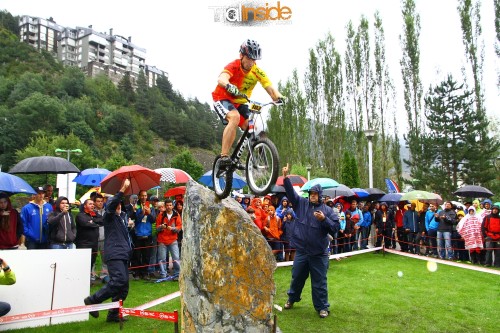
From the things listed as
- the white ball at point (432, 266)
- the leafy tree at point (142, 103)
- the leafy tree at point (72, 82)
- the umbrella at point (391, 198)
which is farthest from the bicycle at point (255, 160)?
the leafy tree at point (142, 103)

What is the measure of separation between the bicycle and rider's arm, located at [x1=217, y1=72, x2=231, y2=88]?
41 centimetres

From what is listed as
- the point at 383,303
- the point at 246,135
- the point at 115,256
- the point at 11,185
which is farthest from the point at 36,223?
the point at 383,303

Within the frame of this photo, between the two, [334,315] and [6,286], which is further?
[334,315]

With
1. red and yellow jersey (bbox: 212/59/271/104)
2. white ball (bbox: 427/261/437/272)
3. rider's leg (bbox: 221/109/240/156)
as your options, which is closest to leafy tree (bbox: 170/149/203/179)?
white ball (bbox: 427/261/437/272)

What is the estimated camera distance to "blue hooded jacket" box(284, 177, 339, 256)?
8.09 m

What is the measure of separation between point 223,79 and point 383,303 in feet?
20.7

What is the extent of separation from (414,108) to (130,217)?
1169 inches

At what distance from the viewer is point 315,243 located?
319 inches

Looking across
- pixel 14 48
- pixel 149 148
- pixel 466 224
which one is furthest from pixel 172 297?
pixel 14 48

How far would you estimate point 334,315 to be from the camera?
324 inches

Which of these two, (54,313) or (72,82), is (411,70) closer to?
(54,313)

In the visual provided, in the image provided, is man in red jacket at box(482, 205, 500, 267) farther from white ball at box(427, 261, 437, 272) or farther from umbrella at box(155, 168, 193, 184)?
umbrella at box(155, 168, 193, 184)

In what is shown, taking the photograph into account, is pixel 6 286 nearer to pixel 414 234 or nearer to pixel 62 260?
pixel 62 260

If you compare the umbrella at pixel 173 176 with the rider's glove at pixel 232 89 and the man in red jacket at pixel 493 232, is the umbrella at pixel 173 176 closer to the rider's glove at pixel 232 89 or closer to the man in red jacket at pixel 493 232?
the rider's glove at pixel 232 89
